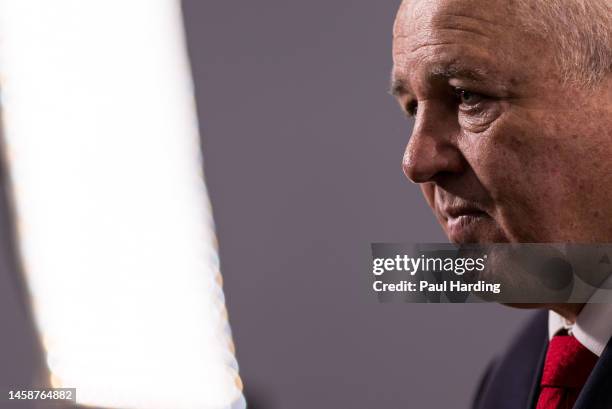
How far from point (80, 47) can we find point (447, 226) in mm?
598

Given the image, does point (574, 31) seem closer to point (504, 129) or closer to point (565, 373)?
point (504, 129)

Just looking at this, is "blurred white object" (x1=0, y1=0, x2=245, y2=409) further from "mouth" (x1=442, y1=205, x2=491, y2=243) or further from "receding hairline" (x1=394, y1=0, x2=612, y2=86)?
"receding hairline" (x1=394, y1=0, x2=612, y2=86)

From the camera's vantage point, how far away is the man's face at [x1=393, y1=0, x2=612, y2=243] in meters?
0.77

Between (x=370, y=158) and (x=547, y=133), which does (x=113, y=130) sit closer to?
(x=370, y=158)

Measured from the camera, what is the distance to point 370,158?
1.08 metres

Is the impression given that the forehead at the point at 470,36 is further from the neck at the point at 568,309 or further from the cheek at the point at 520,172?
the neck at the point at 568,309

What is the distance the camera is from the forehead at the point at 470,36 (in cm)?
77

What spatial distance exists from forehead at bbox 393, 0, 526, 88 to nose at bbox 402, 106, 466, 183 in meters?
0.06

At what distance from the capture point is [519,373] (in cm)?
102

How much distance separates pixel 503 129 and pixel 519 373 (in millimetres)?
→ 407

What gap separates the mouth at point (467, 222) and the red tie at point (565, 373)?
19 centimetres

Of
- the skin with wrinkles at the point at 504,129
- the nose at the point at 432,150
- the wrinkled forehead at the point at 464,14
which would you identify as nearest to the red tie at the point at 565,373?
the skin with wrinkles at the point at 504,129

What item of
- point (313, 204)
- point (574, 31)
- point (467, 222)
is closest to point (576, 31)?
point (574, 31)

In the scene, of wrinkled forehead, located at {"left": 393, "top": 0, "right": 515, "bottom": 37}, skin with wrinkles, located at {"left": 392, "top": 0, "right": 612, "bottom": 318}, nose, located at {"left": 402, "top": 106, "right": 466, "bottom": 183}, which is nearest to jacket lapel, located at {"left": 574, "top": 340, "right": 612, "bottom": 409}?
skin with wrinkles, located at {"left": 392, "top": 0, "right": 612, "bottom": 318}
